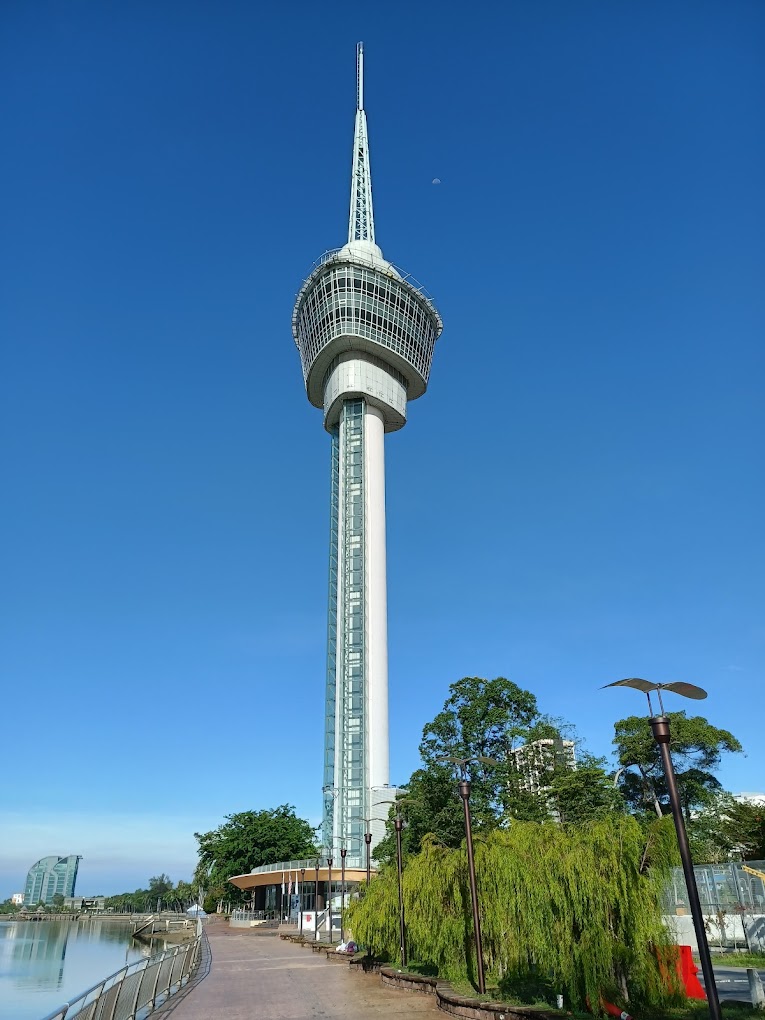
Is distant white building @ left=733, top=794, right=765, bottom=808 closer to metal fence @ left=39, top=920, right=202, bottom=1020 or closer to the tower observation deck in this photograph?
the tower observation deck

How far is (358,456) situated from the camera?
95.6 meters

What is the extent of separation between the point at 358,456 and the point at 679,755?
5146 cm

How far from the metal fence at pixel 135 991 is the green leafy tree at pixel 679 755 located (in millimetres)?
50467

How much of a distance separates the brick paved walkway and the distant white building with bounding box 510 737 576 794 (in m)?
23.8

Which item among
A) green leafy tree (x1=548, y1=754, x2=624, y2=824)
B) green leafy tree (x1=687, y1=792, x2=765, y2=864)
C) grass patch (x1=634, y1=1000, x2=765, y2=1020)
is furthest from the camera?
green leafy tree (x1=687, y1=792, x2=765, y2=864)

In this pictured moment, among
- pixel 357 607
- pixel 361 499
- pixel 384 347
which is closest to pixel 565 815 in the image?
pixel 357 607

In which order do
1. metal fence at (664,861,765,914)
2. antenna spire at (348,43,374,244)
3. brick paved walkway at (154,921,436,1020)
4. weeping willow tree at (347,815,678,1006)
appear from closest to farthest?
1. weeping willow tree at (347,815,678,1006)
2. brick paved walkway at (154,921,436,1020)
3. metal fence at (664,861,765,914)
4. antenna spire at (348,43,374,244)

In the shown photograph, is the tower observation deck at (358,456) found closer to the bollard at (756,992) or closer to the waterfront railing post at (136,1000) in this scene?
the waterfront railing post at (136,1000)

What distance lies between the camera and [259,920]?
77562 millimetres

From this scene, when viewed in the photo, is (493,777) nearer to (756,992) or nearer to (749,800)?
(756,992)

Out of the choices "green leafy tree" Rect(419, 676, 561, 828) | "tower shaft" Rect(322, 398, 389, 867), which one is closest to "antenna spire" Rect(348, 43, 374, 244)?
"tower shaft" Rect(322, 398, 389, 867)

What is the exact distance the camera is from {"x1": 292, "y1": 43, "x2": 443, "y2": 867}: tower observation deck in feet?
268

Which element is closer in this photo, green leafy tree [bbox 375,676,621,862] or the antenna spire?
green leafy tree [bbox 375,676,621,862]

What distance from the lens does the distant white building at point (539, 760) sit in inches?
2099
